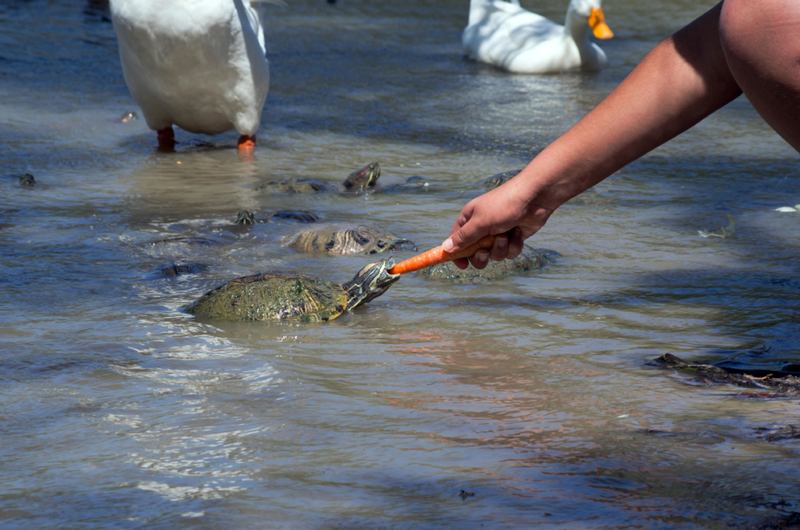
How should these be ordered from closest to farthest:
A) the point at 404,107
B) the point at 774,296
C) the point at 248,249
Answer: the point at 774,296 → the point at 248,249 → the point at 404,107

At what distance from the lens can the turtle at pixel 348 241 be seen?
4395 millimetres

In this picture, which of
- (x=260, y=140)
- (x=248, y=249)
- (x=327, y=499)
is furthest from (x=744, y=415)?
(x=260, y=140)

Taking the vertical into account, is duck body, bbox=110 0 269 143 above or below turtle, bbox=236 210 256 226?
above

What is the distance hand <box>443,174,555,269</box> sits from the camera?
2.45 m

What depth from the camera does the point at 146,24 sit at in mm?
5938

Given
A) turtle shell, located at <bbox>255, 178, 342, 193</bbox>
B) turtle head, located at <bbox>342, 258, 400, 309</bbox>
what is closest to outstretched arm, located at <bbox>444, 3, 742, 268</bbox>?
turtle head, located at <bbox>342, 258, 400, 309</bbox>

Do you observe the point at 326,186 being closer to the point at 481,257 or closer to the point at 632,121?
the point at 481,257

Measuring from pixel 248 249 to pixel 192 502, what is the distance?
267cm

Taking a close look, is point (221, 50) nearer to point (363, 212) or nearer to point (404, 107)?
point (363, 212)

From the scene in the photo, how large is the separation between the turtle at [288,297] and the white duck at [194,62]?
10.3 feet

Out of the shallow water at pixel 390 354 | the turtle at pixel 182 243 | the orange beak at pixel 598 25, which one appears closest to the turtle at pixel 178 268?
the shallow water at pixel 390 354

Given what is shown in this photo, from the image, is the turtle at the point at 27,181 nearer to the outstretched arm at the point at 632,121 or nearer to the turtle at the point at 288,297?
the turtle at the point at 288,297

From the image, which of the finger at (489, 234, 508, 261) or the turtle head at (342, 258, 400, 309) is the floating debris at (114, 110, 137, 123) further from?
the finger at (489, 234, 508, 261)

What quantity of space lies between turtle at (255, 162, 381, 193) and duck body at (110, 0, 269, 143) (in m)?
1.13
